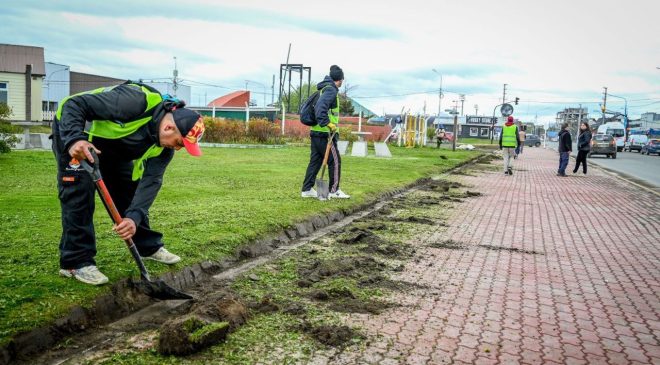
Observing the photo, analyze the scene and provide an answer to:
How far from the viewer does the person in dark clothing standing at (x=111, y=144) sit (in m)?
4.24

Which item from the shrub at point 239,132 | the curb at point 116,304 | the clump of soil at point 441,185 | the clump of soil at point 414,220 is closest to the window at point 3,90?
the shrub at point 239,132

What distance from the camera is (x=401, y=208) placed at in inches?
409

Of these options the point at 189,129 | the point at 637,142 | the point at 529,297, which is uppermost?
the point at 637,142

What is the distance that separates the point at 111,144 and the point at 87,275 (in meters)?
1.04

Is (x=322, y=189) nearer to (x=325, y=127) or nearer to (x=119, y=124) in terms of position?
(x=325, y=127)

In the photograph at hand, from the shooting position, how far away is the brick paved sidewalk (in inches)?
152

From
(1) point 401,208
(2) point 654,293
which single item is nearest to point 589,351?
(2) point 654,293

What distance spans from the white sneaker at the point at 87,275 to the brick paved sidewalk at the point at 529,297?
1974mm

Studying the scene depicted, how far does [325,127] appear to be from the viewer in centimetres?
1005

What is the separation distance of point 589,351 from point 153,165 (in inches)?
140

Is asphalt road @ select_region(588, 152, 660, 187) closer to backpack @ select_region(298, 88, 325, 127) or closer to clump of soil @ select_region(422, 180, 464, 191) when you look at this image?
clump of soil @ select_region(422, 180, 464, 191)

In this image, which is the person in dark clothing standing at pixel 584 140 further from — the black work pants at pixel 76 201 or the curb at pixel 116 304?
the black work pants at pixel 76 201

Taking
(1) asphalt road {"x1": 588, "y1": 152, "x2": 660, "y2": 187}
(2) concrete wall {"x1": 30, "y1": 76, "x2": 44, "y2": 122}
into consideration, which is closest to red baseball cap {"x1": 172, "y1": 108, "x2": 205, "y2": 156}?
(1) asphalt road {"x1": 588, "y1": 152, "x2": 660, "y2": 187}

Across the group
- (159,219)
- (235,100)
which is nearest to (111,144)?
(159,219)
